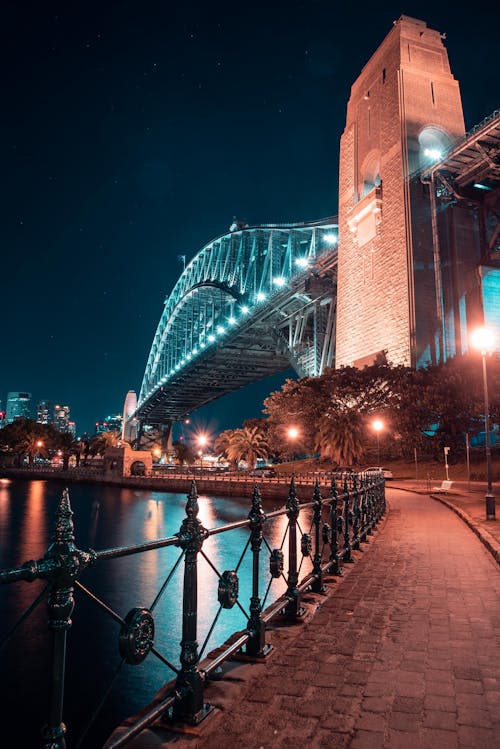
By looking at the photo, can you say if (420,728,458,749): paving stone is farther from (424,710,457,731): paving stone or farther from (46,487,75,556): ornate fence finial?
(46,487,75,556): ornate fence finial

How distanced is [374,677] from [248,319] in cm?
5637

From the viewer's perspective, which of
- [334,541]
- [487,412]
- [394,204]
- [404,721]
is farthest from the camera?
[394,204]

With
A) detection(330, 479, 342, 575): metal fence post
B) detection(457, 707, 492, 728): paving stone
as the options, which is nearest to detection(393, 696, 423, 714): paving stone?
detection(457, 707, 492, 728): paving stone

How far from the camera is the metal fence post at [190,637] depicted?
125 inches

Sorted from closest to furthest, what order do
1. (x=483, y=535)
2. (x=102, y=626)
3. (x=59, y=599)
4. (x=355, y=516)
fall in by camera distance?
(x=59, y=599), (x=355, y=516), (x=483, y=535), (x=102, y=626)

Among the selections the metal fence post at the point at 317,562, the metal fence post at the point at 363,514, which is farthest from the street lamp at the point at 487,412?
the metal fence post at the point at 317,562

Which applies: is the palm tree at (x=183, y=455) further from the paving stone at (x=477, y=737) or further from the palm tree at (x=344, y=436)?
the paving stone at (x=477, y=737)

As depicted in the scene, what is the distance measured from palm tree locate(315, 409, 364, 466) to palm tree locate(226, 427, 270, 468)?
17.8m

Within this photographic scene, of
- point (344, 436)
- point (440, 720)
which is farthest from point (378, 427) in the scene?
point (440, 720)

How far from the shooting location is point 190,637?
11.0 ft

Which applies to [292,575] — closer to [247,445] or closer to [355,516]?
[355,516]

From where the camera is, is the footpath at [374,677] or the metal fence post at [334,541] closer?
the footpath at [374,677]

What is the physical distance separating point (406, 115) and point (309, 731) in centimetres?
4379

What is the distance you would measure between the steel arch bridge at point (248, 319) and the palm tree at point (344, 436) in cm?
1393
